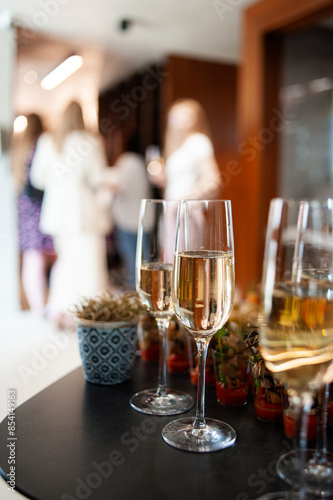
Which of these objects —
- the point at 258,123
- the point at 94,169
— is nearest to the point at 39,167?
the point at 94,169

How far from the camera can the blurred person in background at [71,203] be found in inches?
142

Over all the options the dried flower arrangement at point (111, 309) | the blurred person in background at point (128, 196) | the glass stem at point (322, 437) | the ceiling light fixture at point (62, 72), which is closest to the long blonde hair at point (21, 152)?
the ceiling light fixture at point (62, 72)

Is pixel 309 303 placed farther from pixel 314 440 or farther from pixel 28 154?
pixel 28 154

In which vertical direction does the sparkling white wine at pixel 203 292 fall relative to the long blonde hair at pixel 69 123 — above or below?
below

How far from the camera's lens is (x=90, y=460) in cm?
54

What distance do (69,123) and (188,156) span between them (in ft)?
3.00

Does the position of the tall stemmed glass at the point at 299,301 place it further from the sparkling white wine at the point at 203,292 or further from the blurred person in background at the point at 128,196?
the blurred person in background at the point at 128,196

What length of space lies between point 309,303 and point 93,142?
137 inches

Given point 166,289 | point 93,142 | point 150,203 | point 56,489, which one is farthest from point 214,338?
point 93,142

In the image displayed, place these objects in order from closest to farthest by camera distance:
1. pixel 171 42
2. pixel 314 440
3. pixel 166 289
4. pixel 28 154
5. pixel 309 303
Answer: pixel 309 303
pixel 314 440
pixel 166 289
pixel 28 154
pixel 171 42

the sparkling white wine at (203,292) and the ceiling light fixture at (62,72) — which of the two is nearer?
the sparkling white wine at (203,292)

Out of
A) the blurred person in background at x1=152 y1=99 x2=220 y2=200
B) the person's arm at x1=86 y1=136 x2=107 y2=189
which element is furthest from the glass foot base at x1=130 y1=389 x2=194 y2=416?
the person's arm at x1=86 y1=136 x2=107 y2=189

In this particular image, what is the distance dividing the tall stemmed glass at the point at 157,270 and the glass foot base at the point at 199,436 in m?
0.09

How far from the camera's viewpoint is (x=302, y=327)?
1.53 feet
